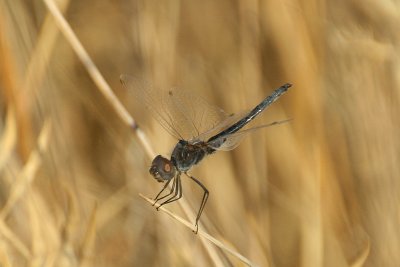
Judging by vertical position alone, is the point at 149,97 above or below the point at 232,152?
above

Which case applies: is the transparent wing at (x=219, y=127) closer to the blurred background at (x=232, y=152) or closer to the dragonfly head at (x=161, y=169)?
the blurred background at (x=232, y=152)

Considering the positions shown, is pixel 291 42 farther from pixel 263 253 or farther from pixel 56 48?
pixel 56 48

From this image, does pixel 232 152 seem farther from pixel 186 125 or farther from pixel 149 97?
pixel 149 97

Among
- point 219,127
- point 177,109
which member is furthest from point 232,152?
point 177,109

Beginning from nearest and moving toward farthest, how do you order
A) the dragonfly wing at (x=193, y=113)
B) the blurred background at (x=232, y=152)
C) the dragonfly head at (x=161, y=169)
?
the blurred background at (x=232, y=152)
the dragonfly head at (x=161, y=169)
the dragonfly wing at (x=193, y=113)

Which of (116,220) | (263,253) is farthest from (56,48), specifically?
(263,253)

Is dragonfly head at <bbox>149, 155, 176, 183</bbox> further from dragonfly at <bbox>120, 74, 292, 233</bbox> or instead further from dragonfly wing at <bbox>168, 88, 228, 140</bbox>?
dragonfly wing at <bbox>168, 88, 228, 140</bbox>

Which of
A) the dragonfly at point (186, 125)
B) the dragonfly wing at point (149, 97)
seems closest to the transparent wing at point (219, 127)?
the dragonfly at point (186, 125)
